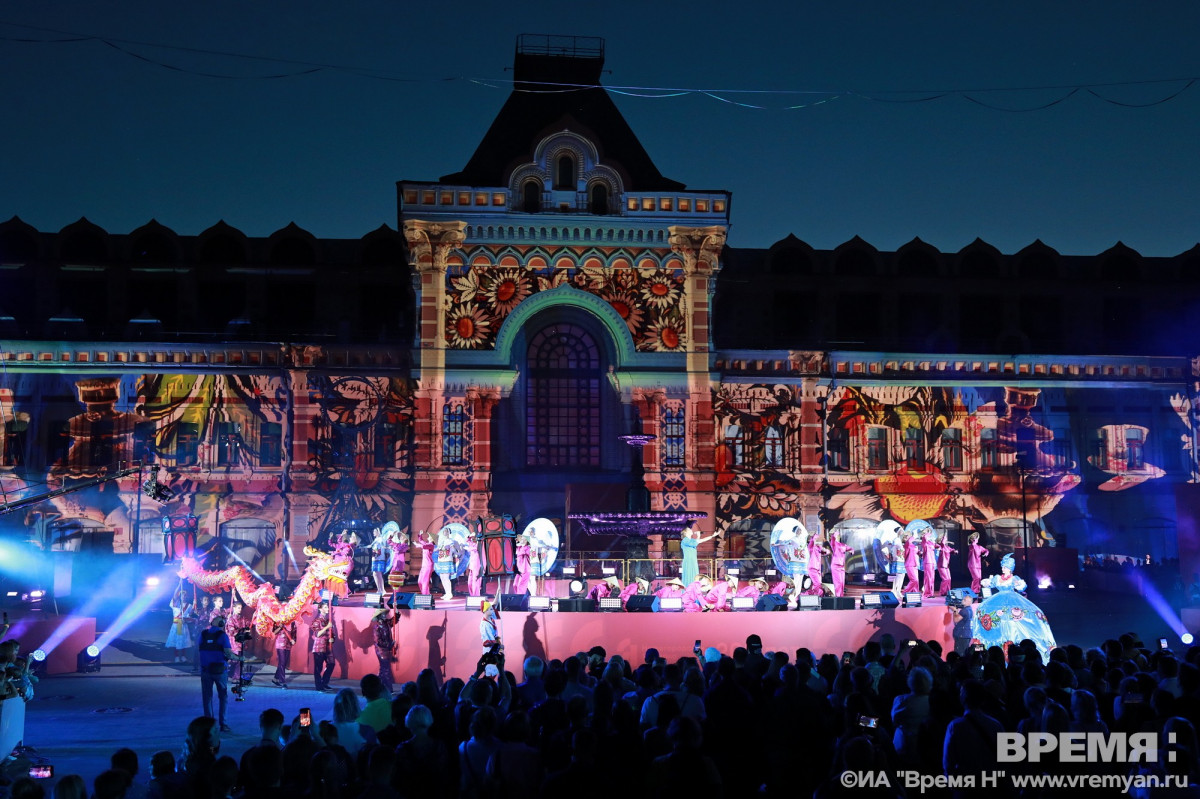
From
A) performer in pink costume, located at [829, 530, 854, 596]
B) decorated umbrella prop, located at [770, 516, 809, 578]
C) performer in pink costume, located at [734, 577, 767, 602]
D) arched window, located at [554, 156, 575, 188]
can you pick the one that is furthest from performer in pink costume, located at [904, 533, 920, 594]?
arched window, located at [554, 156, 575, 188]

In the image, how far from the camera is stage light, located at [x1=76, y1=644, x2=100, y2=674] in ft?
82.1

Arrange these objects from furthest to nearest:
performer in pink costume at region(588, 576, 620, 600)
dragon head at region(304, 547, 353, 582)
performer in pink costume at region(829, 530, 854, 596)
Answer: performer in pink costume at region(829, 530, 854, 596), performer in pink costume at region(588, 576, 620, 600), dragon head at region(304, 547, 353, 582)

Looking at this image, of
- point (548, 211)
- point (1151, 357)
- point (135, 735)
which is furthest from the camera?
point (1151, 357)

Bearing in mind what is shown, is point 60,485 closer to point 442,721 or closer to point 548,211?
point 548,211

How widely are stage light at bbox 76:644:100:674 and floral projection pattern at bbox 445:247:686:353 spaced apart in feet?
56.4

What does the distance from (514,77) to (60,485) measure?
23388mm

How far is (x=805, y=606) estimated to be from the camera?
2481 centimetres

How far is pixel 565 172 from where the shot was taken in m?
40.1

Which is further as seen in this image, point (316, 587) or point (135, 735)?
point (316, 587)

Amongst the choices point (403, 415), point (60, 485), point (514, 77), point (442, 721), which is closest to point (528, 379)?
point (403, 415)

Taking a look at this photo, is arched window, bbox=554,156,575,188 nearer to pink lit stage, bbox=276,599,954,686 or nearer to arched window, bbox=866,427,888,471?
arched window, bbox=866,427,888,471

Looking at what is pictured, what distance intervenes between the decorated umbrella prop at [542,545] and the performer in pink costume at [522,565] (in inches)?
9.0

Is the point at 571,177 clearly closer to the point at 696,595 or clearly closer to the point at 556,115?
the point at 556,115

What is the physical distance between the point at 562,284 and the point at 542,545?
41.1 feet
